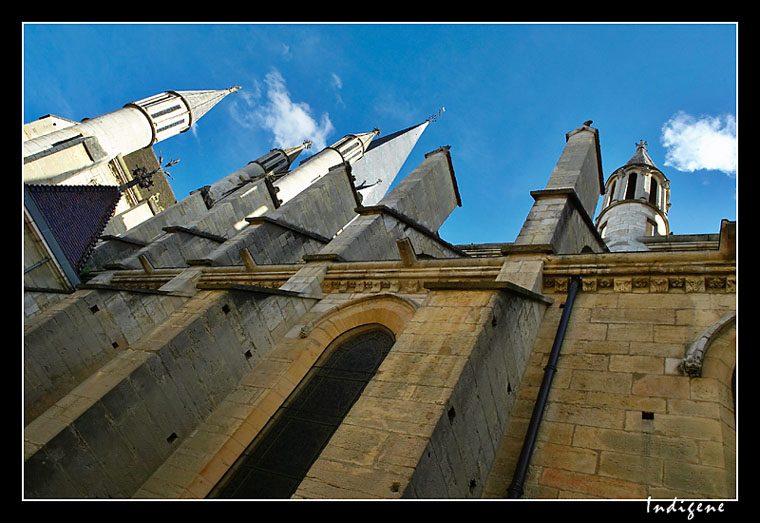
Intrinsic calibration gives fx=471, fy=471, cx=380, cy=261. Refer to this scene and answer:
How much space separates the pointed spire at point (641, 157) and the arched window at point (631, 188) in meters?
0.68

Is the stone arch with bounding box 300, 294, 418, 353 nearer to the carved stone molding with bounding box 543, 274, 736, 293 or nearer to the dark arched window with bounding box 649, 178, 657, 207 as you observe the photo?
the carved stone molding with bounding box 543, 274, 736, 293

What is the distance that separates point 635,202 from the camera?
20.4 metres

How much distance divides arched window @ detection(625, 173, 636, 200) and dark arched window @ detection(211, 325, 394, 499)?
18.5 m

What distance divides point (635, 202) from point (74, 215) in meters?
21.2

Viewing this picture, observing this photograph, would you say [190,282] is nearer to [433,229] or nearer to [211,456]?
[211,456]

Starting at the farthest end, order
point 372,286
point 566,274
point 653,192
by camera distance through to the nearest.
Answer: point 653,192, point 372,286, point 566,274

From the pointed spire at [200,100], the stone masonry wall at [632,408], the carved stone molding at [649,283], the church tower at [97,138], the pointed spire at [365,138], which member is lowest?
the stone masonry wall at [632,408]

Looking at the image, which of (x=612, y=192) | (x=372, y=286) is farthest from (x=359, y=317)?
(x=612, y=192)

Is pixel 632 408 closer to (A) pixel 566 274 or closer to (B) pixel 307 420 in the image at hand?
(A) pixel 566 274

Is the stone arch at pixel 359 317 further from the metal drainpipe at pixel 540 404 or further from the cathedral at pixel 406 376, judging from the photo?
the metal drainpipe at pixel 540 404

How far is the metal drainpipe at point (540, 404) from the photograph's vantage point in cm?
414

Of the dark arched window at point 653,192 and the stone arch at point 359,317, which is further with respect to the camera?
the dark arched window at point 653,192

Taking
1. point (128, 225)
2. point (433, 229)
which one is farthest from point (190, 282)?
point (128, 225)

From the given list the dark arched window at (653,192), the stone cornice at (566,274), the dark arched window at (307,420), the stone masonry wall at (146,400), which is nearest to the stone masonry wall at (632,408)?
the stone cornice at (566,274)
